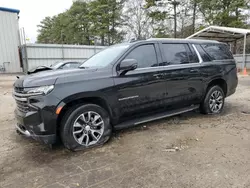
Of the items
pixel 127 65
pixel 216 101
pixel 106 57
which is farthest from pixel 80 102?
pixel 216 101

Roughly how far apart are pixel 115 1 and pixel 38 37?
28078mm

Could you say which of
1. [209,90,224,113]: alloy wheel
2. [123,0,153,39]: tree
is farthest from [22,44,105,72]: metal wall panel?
[209,90,224,113]: alloy wheel

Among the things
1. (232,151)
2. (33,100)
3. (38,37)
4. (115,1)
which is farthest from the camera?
(38,37)

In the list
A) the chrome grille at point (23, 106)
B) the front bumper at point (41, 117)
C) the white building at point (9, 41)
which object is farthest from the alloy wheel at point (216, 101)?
the white building at point (9, 41)

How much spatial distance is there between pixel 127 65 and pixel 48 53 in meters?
17.4

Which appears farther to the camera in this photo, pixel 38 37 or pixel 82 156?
pixel 38 37

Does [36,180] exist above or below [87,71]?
below

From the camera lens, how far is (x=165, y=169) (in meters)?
2.75

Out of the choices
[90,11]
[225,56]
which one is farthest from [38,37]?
[225,56]

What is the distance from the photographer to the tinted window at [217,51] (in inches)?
199

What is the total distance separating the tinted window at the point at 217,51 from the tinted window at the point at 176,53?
656mm

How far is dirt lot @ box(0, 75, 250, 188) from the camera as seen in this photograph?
252 centimetres

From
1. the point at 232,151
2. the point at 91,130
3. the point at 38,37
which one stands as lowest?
the point at 232,151

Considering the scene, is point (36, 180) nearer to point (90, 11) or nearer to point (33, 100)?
point (33, 100)
